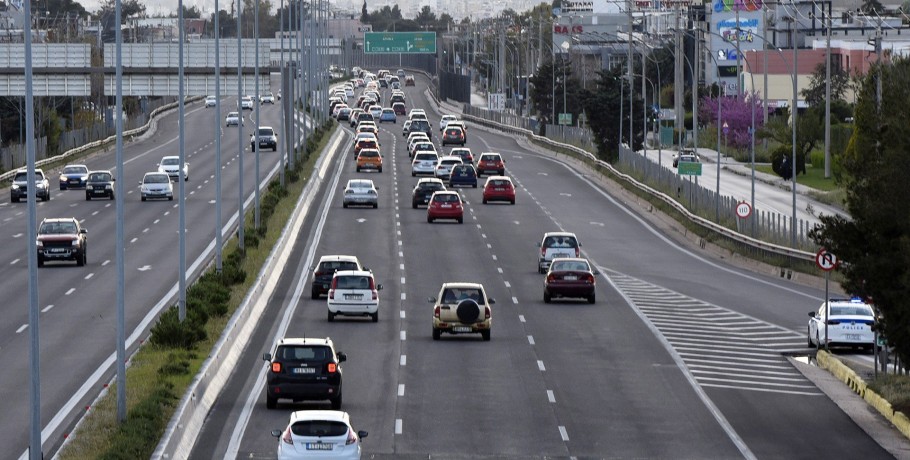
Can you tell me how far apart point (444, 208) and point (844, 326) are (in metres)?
33.1

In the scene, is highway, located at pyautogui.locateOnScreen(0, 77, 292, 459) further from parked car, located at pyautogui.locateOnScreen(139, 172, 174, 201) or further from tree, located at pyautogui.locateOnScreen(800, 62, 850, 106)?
tree, located at pyautogui.locateOnScreen(800, 62, 850, 106)

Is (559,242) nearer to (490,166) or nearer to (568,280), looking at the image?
(568,280)

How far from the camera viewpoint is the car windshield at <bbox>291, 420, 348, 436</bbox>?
2567 centimetres

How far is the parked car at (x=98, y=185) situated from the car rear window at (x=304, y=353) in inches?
2121

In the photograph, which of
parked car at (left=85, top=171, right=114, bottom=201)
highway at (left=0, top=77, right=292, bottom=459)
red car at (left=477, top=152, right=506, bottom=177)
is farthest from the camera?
red car at (left=477, top=152, right=506, bottom=177)

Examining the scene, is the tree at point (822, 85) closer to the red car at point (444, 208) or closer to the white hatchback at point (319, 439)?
the red car at point (444, 208)

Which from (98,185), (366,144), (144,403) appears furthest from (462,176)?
(144,403)

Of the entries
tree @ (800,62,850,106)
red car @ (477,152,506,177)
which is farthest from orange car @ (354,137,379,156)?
tree @ (800,62,850,106)

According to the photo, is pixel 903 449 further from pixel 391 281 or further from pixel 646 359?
pixel 391 281

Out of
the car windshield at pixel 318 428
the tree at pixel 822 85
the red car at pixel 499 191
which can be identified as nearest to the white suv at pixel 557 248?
the red car at pixel 499 191

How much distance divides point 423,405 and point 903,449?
9.03 meters

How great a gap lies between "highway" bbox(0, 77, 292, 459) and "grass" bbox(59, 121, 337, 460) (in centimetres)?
77

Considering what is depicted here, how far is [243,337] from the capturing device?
42625 millimetres

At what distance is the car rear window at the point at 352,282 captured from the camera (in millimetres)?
47062
